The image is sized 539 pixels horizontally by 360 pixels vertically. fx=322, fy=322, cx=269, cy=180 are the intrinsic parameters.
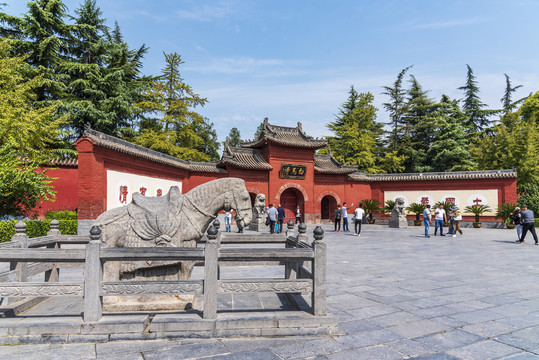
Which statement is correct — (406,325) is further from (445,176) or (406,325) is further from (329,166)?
(445,176)

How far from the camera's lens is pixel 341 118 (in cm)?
3425

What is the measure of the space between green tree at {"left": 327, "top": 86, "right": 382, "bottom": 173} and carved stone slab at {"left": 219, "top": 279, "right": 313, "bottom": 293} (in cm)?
2706

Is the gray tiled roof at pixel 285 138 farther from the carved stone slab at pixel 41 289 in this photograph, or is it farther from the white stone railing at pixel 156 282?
the carved stone slab at pixel 41 289

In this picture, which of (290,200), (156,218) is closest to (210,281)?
(156,218)

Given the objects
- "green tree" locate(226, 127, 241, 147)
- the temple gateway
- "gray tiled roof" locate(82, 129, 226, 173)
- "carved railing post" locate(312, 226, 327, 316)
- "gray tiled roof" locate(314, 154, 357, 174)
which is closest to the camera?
"carved railing post" locate(312, 226, 327, 316)

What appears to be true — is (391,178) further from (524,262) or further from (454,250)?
(524,262)

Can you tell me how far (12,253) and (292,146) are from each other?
20.4 m

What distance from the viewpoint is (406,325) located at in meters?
3.79

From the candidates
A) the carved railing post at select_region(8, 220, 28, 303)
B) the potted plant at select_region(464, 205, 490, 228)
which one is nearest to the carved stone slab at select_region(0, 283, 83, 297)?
the carved railing post at select_region(8, 220, 28, 303)

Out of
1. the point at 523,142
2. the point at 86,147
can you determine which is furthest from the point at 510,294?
the point at 523,142

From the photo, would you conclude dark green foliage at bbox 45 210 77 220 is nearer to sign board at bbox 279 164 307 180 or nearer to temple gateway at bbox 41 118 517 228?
temple gateway at bbox 41 118 517 228

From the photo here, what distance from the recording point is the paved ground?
300cm

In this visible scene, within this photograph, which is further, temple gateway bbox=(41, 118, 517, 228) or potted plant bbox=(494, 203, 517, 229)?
potted plant bbox=(494, 203, 517, 229)

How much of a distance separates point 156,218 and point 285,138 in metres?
20.0
